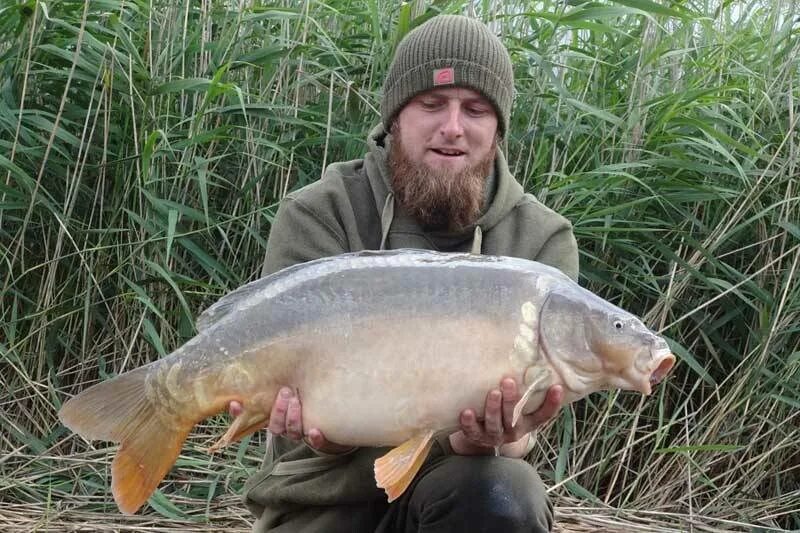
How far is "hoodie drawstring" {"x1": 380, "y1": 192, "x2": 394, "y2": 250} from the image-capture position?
213 centimetres

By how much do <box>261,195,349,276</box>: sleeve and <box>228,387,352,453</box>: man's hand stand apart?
0.44 meters

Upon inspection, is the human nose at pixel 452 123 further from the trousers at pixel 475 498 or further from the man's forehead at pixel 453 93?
the trousers at pixel 475 498

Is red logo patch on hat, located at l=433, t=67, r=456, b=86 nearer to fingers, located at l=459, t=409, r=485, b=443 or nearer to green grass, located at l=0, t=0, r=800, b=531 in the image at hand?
green grass, located at l=0, t=0, r=800, b=531

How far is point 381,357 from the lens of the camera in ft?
5.37

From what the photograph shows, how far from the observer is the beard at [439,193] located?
6.95ft

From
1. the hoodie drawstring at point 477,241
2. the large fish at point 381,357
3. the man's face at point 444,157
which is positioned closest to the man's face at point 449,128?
the man's face at point 444,157

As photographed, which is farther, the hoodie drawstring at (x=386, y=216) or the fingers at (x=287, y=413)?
the hoodie drawstring at (x=386, y=216)

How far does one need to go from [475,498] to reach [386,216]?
586mm

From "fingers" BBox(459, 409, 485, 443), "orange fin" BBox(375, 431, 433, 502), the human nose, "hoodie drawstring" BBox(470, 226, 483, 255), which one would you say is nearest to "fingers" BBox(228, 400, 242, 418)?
"orange fin" BBox(375, 431, 433, 502)

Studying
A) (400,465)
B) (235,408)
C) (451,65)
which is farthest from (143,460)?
(451,65)

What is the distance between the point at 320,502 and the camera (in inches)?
78.4

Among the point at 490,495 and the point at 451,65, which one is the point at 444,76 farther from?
the point at 490,495

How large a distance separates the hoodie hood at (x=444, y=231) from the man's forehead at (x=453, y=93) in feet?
0.53

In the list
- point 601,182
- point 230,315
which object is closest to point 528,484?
point 230,315
